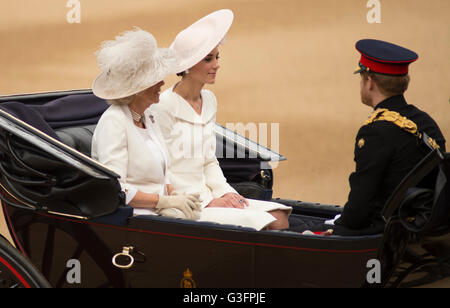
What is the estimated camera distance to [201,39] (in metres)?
3.30

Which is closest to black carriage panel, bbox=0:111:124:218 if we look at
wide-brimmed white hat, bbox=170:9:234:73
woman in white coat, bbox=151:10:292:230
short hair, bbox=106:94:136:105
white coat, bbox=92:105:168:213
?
white coat, bbox=92:105:168:213

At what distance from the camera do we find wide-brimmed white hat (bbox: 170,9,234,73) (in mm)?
3266

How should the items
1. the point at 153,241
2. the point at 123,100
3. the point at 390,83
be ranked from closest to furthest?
the point at 390,83 → the point at 153,241 → the point at 123,100

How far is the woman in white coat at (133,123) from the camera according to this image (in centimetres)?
294

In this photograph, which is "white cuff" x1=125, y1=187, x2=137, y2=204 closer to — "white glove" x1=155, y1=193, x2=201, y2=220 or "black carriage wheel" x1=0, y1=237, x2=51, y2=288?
"white glove" x1=155, y1=193, x2=201, y2=220

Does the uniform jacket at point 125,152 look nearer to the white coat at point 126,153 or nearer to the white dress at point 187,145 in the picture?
the white coat at point 126,153

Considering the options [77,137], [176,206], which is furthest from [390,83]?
[77,137]

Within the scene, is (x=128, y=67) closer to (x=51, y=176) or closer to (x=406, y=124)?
(x=51, y=176)

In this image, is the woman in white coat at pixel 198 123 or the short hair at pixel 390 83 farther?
the woman in white coat at pixel 198 123

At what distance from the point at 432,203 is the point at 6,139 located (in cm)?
162

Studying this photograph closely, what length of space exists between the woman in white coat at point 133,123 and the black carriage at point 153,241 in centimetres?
16

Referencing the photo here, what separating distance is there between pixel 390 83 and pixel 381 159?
30cm

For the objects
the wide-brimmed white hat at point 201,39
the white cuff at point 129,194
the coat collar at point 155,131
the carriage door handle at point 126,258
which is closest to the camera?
the carriage door handle at point 126,258

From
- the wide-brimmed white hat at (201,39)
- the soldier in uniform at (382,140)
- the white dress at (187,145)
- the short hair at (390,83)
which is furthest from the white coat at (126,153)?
the short hair at (390,83)
